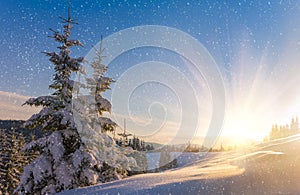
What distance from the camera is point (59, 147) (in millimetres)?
12898

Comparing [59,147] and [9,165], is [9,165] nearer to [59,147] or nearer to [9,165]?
[9,165]

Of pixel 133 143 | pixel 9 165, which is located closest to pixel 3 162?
pixel 9 165

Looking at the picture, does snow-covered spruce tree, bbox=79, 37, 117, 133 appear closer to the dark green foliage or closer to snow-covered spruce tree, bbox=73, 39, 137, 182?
snow-covered spruce tree, bbox=73, 39, 137, 182

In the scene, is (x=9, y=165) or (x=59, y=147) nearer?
(x=59, y=147)

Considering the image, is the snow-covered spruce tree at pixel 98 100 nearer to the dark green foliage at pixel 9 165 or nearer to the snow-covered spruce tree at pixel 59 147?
the snow-covered spruce tree at pixel 59 147

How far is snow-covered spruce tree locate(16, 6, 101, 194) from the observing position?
41.3 feet

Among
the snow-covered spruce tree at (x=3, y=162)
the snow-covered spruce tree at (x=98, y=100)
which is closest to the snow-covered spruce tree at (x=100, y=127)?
the snow-covered spruce tree at (x=98, y=100)

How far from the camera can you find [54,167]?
12.8 metres

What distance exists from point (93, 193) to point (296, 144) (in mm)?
6757

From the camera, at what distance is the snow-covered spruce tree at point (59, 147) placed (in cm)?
1259

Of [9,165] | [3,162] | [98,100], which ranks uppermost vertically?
[98,100]

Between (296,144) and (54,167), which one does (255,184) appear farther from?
(54,167)

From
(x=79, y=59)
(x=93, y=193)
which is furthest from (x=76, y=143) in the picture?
(x=93, y=193)

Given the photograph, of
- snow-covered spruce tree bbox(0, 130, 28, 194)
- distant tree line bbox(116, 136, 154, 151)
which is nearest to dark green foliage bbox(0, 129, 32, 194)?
snow-covered spruce tree bbox(0, 130, 28, 194)
